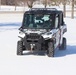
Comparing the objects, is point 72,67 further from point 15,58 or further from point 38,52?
point 38,52

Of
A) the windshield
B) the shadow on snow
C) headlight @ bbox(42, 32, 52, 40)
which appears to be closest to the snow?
the shadow on snow

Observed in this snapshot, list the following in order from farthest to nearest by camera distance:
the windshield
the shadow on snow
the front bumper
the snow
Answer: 1. the shadow on snow
2. the windshield
3. the front bumper
4. the snow

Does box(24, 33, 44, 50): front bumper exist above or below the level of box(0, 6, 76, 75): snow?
above

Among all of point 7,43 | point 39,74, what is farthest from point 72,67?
point 7,43

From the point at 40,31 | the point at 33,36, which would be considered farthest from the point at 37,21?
the point at 33,36

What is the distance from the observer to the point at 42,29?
554 inches

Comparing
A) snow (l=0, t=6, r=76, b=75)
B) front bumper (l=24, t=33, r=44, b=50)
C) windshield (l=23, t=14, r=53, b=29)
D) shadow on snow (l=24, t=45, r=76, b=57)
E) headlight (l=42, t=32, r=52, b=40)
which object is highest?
windshield (l=23, t=14, r=53, b=29)

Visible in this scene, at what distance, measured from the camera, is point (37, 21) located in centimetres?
1462

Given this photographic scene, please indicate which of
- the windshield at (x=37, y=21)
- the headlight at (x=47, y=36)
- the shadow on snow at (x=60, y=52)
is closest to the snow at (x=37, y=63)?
the shadow on snow at (x=60, y=52)

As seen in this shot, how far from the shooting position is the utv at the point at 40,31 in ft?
45.2

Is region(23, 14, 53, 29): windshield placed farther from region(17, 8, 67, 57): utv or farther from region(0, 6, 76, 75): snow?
region(0, 6, 76, 75): snow

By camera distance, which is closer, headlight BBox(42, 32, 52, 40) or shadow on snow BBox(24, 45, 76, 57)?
headlight BBox(42, 32, 52, 40)

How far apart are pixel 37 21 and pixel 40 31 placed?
81 centimetres

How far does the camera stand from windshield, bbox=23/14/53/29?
1439cm
